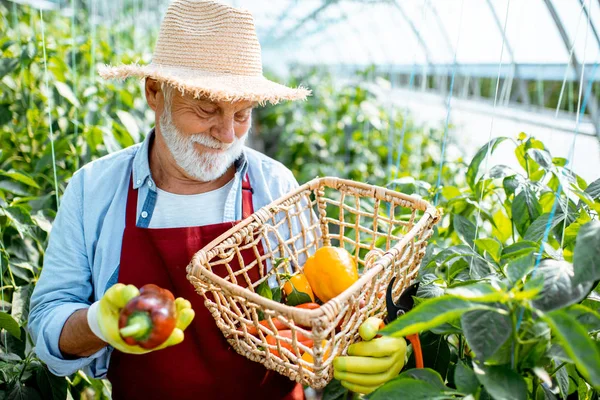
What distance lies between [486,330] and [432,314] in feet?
0.28

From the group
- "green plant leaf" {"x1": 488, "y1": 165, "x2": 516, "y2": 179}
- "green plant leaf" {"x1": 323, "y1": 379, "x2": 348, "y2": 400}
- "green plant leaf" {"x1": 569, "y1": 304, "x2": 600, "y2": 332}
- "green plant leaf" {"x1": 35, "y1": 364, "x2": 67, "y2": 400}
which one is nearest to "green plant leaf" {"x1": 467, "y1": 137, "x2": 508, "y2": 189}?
"green plant leaf" {"x1": 488, "y1": 165, "x2": 516, "y2": 179}

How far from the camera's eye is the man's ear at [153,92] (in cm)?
135

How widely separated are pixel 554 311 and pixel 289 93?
836 mm

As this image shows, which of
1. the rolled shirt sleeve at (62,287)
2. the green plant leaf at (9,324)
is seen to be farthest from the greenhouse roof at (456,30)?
the green plant leaf at (9,324)

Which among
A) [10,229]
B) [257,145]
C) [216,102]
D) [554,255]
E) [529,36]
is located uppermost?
[529,36]

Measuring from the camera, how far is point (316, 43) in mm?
10844

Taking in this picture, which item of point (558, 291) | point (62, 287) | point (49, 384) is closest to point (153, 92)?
point (62, 287)

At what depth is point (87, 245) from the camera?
4.08 ft

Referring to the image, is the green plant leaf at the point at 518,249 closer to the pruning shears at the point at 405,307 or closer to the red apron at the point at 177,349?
the pruning shears at the point at 405,307

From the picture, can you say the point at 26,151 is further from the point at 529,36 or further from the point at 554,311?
the point at 529,36

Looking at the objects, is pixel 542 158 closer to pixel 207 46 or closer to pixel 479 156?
pixel 479 156

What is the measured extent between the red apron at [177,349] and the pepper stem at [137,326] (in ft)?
1.37

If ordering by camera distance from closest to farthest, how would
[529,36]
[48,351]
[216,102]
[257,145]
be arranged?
1. [48,351]
2. [216,102]
3. [529,36]
4. [257,145]

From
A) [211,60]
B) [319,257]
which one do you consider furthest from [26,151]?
[319,257]
